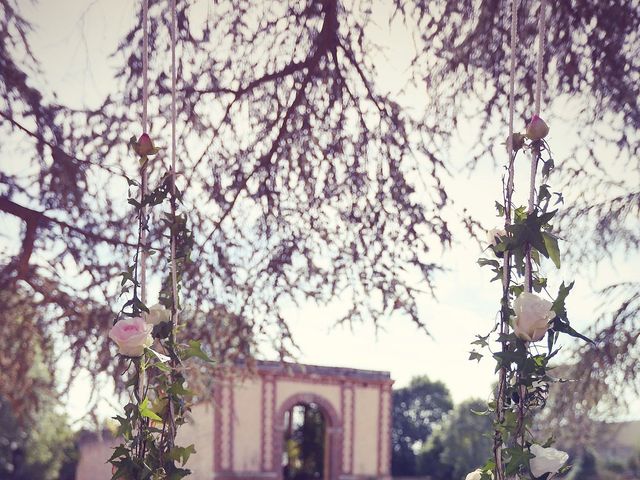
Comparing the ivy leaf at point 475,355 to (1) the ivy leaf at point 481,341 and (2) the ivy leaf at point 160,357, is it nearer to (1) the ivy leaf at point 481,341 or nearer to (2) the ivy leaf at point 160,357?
(1) the ivy leaf at point 481,341

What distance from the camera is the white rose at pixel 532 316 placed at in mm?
1063

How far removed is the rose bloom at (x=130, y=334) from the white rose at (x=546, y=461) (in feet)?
2.36

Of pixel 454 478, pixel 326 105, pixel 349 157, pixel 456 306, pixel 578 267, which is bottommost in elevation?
pixel 454 478

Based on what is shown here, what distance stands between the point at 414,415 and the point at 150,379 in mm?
16029

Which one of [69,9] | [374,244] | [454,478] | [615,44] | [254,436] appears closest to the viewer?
[615,44]

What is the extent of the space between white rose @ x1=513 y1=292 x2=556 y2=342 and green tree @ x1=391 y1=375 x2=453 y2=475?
1504 centimetres

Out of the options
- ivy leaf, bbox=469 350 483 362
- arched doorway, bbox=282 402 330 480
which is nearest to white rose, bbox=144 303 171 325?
ivy leaf, bbox=469 350 483 362

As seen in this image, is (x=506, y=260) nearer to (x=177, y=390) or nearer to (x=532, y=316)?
(x=532, y=316)

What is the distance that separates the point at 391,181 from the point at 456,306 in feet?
1.52

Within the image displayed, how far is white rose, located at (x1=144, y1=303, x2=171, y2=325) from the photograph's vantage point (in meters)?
1.40

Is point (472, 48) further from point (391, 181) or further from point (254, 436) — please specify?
point (254, 436)

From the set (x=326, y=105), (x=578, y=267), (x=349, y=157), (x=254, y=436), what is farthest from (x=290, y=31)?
(x=254, y=436)

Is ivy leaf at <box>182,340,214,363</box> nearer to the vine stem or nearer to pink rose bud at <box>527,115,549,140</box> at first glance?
the vine stem

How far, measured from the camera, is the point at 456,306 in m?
1.81
